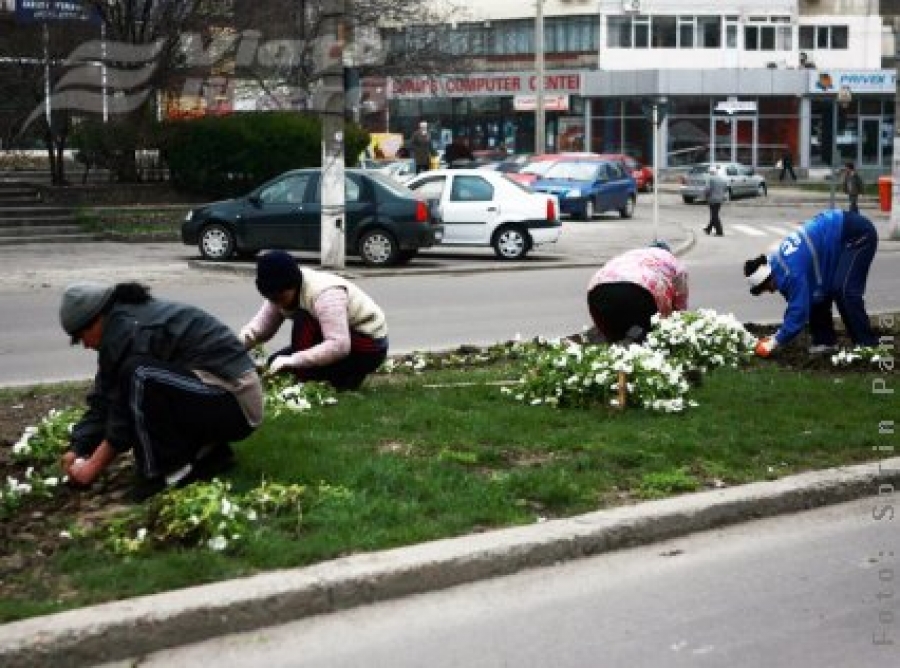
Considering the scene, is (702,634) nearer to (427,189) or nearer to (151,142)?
(427,189)

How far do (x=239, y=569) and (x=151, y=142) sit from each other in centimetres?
2665

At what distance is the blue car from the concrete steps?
13.4m

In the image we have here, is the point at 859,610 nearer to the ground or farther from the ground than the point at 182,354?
nearer to the ground

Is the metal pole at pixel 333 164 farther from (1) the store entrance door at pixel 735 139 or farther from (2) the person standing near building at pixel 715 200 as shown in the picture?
(1) the store entrance door at pixel 735 139

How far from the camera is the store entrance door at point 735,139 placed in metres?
68.2

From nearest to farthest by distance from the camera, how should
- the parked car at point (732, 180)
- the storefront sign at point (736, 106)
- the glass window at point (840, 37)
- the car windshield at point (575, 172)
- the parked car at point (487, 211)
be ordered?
the parked car at point (487, 211)
the car windshield at point (575, 172)
the parked car at point (732, 180)
the storefront sign at point (736, 106)
the glass window at point (840, 37)

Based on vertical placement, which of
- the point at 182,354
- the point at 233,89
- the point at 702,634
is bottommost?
the point at 702,634

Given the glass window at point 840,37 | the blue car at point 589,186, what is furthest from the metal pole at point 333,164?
the glass window at point 840,37

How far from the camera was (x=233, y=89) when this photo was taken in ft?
143

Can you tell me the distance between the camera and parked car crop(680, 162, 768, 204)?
51188 mm

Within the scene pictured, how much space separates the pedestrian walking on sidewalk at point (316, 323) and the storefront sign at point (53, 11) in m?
23.0

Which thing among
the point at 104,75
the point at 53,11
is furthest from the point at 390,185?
the point at 53,11

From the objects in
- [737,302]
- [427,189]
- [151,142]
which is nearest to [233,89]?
[151,142]

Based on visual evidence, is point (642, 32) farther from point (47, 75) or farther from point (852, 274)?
point (852, 274)
